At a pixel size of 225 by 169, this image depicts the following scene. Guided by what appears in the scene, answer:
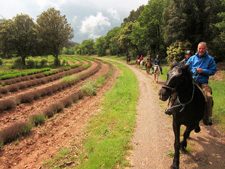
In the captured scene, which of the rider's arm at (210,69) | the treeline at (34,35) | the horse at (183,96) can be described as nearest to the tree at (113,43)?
the treeline at (34,35)

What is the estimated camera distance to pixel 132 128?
5691mm

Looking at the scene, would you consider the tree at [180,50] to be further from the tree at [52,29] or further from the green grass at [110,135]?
the tree at [52,29]

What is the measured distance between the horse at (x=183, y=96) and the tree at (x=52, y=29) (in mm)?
30444

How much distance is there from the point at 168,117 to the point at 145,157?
313cm

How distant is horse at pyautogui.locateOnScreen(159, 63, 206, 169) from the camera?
9.68ft

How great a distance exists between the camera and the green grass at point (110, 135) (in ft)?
12.8

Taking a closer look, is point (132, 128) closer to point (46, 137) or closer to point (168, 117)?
point (168, 117)

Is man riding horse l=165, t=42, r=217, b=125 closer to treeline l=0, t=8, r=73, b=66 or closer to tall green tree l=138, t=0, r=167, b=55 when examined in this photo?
tall green tree l=138, t=0, r=167, b=55

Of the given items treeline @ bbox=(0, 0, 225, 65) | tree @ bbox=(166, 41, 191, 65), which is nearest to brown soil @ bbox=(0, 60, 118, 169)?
tree @ bbox=(166, 41, 191, 65)

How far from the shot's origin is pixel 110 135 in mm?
5168

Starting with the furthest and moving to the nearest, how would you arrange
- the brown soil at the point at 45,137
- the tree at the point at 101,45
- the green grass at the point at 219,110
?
the tree at the point at 101,45, the green grass at the point at 219,110, the brown soil at the point at 45,137

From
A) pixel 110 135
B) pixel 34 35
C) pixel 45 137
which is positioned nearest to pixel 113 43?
pixel 34 35

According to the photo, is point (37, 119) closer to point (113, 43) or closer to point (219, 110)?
point (219, 110)

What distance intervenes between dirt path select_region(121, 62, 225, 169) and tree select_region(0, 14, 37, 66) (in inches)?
1146
